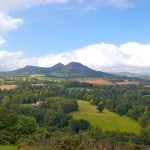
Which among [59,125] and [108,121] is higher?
[108,121]

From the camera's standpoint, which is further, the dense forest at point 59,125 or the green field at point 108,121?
the green field at point 108,121

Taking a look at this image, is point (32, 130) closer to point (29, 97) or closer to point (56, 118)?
point (56, 118)

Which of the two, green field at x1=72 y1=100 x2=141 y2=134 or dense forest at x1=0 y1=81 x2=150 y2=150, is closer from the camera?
dense forest at x1=0 y1=81 x2=150 y2=150

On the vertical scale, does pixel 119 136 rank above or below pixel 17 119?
below

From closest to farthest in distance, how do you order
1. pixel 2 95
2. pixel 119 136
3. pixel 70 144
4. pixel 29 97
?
pixel 70 144
pixel 119 136
pixel 29 97
pixel 2 95

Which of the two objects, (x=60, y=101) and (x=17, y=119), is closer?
(x=17, y=119)

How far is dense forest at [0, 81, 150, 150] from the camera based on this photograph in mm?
38438

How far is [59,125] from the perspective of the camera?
4397 inches

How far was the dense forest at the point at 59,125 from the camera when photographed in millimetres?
38438

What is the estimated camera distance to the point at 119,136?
89938 mm

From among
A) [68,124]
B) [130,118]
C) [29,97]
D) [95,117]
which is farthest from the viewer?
Result: [29,97]

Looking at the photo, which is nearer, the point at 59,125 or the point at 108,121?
the point at 59,125

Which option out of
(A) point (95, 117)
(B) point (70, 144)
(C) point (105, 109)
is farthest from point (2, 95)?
(B) point (70, 144)

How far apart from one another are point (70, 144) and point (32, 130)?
1723 cm
